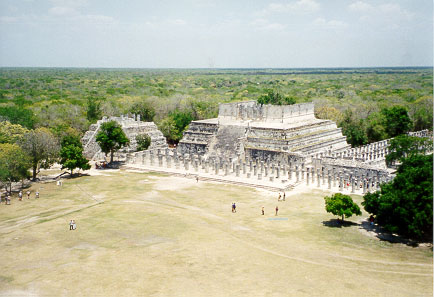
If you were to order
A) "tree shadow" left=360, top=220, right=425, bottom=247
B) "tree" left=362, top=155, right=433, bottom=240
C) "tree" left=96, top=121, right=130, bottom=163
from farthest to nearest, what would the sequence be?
"tree" left=96, top=121, right=130, bottom=163, "tree shadow" left=360, top=220, right=425, bottom=247, "tree" left=362, top=155, right=433, bottom=240

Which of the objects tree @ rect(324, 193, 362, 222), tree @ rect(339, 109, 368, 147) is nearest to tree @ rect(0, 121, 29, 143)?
tree @ rect(324, 193, 362, 222)

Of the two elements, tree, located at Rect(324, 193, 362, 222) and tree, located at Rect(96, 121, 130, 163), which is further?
tree, located at Rect(96, 121, 130, 163)

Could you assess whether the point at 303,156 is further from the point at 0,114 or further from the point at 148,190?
the point at 0,114

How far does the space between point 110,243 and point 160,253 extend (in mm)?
3081

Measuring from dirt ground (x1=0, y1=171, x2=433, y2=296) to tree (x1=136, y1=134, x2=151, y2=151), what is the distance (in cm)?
1667

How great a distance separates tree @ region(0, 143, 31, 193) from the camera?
31516mm

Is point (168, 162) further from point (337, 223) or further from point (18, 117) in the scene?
point (337, 223)

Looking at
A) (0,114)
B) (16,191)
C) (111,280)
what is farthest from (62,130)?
(111,280)

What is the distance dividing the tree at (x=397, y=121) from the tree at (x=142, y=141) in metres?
28.0

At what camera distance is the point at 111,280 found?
18.2m

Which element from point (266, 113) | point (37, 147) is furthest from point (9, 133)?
point (266, 113)

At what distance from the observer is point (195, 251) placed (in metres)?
21.3

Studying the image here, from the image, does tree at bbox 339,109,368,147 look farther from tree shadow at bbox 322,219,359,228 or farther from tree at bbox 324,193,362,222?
tree at bbox 324,193,362,222

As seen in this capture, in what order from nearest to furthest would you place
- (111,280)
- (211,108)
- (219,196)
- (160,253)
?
(111,280) < (160,253) < (219,196) < (211,108)
